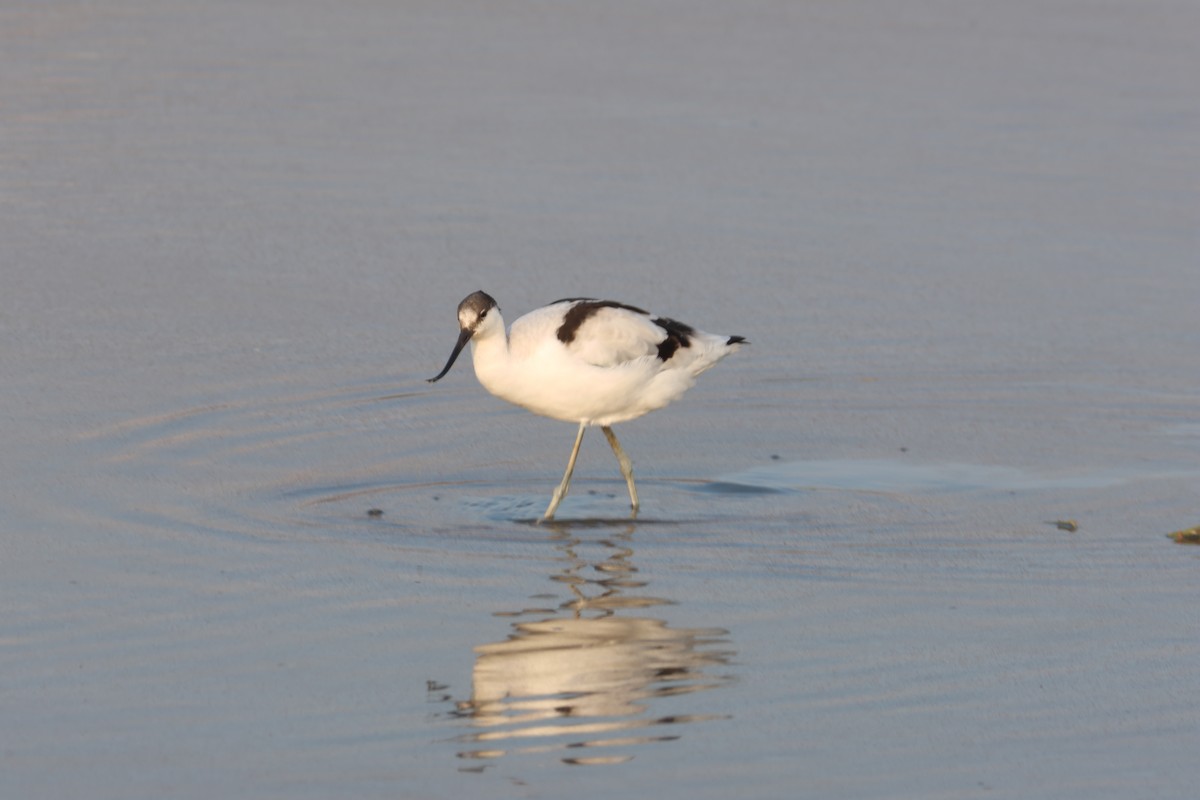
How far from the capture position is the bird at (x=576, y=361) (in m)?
8.02

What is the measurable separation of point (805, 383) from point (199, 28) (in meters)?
8.08

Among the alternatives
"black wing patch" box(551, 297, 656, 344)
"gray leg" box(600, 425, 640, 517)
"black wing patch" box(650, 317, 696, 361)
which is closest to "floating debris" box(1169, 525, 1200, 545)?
"gray leg" box(600, 425, 640, 517)

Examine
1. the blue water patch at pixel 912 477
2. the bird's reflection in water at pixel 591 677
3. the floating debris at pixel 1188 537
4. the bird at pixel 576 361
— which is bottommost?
A: the bird's reflection in water at pixel 591 677

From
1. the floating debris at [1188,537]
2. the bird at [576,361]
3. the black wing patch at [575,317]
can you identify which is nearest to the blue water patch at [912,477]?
the bird at [576,361]

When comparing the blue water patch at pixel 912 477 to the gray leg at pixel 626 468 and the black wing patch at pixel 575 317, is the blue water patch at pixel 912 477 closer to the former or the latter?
the gray leg at pixel 626 468

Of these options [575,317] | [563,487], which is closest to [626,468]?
[563,487]

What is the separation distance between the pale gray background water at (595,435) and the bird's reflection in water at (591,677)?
0.07ft

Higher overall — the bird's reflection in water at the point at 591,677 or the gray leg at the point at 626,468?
the gray leg at the point at 626,468

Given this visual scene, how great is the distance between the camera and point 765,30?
53.4 ft

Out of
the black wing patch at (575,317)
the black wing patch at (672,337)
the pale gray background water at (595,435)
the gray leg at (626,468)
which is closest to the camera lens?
the pale gray background water at (595,435)

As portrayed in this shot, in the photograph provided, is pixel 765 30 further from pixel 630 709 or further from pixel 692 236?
pixel 630 709

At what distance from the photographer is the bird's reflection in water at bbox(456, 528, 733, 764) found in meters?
5.30

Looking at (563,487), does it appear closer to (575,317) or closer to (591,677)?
(575,317)

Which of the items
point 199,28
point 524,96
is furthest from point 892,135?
point 199,28
